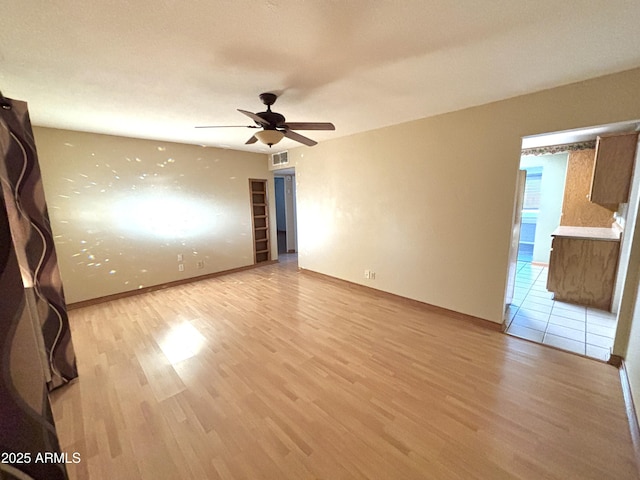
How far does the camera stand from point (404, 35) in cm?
150

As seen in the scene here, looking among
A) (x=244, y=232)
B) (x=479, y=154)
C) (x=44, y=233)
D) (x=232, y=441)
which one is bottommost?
(x=232, y=441)

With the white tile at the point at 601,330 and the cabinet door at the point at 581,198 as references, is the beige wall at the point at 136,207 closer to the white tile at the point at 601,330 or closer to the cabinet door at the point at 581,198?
the white tile at the point at 601,330

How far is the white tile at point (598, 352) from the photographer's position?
2.25 meters

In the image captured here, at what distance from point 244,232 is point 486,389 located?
4723 millimetres

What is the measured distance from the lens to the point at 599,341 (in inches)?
98.7

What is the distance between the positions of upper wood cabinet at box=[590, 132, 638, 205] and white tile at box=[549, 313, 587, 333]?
1.44 meters

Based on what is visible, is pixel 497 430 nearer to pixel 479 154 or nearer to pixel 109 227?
pixel 479 154

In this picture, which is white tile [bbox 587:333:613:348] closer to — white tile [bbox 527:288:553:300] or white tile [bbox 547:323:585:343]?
white tile [bbox 547:323:585:343]

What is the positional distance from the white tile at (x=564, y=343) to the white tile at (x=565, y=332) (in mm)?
70

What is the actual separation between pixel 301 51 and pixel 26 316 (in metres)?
1.95

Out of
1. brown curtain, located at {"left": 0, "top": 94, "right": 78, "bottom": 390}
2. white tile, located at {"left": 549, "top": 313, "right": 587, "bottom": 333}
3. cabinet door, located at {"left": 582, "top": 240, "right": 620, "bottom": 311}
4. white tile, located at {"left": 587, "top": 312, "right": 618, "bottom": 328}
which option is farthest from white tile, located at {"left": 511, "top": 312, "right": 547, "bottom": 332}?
brown curtain, located at {"left": 0, "top": 94, "right": 78, "bottom": 390}

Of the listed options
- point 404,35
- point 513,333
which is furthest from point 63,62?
point 513,333

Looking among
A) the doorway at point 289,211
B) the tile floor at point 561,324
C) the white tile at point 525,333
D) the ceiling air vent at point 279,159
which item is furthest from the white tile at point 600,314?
the doorway at point 289,211

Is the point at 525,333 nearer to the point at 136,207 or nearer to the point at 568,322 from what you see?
the point at 568,322
